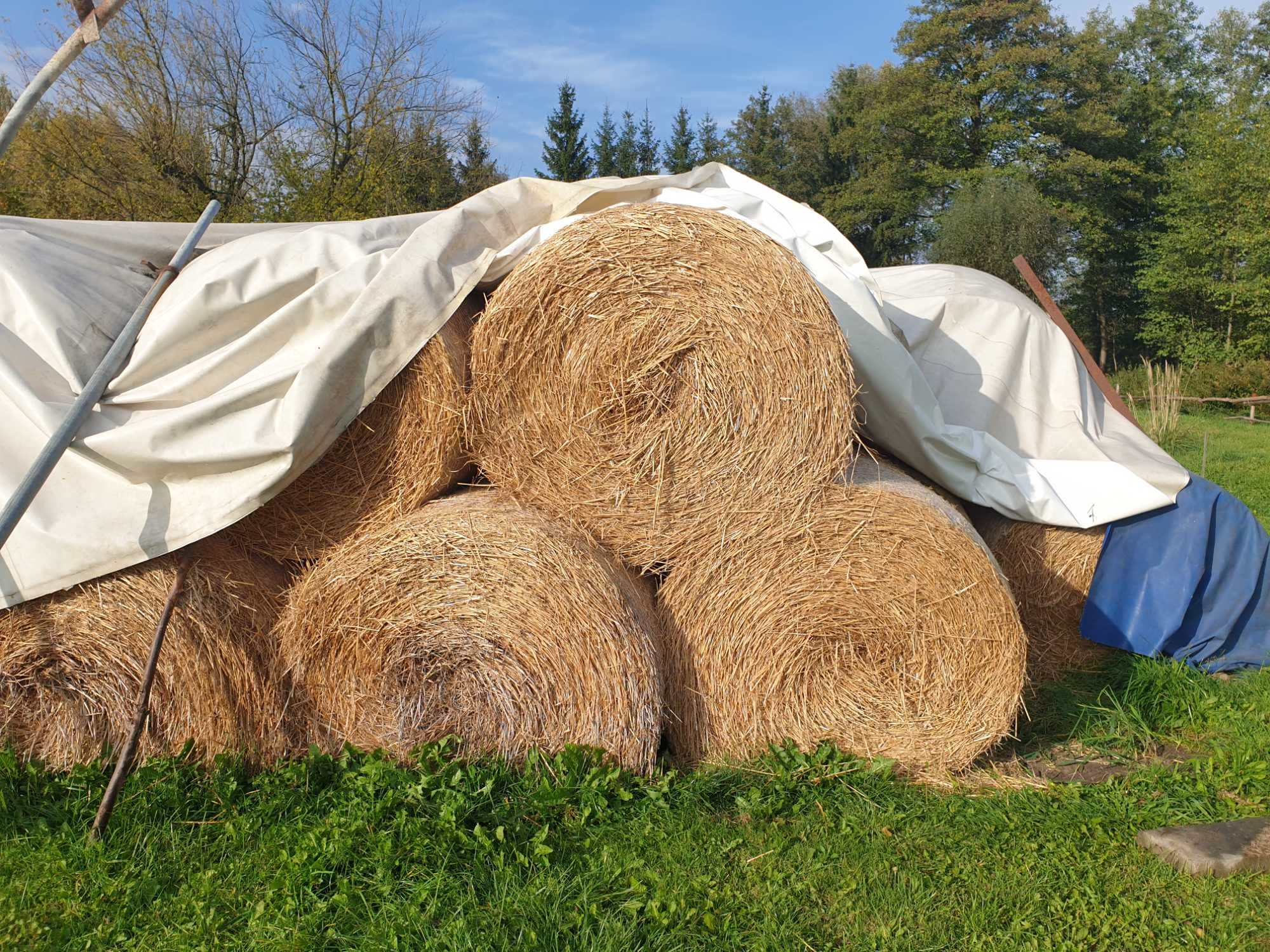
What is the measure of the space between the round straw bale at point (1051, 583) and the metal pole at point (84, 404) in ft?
13.1

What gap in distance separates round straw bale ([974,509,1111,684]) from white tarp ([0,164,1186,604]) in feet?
0.87

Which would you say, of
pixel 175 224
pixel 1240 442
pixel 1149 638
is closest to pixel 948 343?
pixel 1149 638

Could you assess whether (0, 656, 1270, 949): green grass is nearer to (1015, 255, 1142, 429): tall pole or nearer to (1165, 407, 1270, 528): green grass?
(1015, 255, 1142, 429): tall pole

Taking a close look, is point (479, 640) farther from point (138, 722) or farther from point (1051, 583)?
point (1051, 583)

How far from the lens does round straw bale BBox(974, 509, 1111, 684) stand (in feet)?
15.7

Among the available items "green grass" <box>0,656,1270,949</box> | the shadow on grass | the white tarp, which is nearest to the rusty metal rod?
"green grass" <box>0,656,1270,949</box>

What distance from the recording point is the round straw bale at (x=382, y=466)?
3719 millimetres

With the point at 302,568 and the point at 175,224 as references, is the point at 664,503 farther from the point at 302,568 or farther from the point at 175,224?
the point at 175,224

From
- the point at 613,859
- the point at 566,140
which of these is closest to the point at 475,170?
the point at 566,140

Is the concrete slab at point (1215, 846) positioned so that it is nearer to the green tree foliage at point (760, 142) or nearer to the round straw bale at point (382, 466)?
the round straw bale at point (382, 466)

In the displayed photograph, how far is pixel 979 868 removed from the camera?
3123 millimetres

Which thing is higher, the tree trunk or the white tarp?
the tree trunk

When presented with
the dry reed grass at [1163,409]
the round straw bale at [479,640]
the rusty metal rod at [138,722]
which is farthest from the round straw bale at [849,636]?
the dry reed grass at [1163,409]

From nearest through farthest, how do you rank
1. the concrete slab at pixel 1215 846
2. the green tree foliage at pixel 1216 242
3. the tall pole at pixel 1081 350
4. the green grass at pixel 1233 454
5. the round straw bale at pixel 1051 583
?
the concrete slab at pixel 1215 846
the round straw bale at pixel 1051 583
the tall pole at pixel 1081 350
the green grass at pixel 1233 454
the green tree foliage at pixel 1216 242
